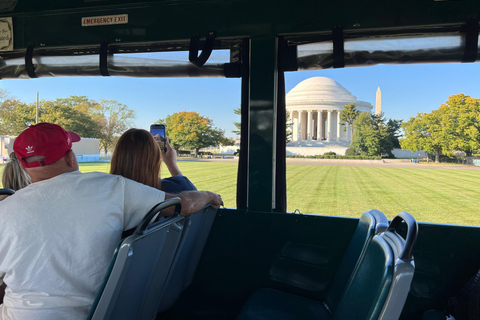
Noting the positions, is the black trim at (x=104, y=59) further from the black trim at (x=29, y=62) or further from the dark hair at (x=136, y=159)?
the dark hair at (x=136, y=159)

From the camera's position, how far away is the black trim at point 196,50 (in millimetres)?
2506

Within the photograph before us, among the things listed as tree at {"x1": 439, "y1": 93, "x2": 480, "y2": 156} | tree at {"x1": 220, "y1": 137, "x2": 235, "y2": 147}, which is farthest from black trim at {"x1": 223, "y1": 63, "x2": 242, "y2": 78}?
tree at {"x1": 439, "y1": 93, "x2": 480, "y2": 156}

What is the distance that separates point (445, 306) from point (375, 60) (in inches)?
64.7

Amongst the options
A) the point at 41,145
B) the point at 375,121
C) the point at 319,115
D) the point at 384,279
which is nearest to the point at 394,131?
the point at 375,121

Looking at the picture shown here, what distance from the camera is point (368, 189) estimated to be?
12.1 feet

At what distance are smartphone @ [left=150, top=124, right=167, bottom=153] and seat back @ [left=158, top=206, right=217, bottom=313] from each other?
560 mm

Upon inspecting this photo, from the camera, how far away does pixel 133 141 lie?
5.34ft

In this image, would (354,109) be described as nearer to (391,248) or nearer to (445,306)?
(445,306)

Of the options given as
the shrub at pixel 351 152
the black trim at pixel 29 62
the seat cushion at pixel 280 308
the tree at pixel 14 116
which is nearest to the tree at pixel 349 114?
the shrub at pixel 351 152

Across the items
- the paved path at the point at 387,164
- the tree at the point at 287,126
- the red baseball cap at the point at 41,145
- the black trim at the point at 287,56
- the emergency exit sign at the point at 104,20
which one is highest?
the emergency exit sign at the point at 104,20

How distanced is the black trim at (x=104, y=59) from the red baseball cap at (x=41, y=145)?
1.58 meters

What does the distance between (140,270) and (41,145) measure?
59 centimetres

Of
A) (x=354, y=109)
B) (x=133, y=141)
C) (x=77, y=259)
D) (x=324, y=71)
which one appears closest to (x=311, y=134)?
(x=354, y=109)

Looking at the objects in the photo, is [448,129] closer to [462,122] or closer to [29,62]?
[462,122]
